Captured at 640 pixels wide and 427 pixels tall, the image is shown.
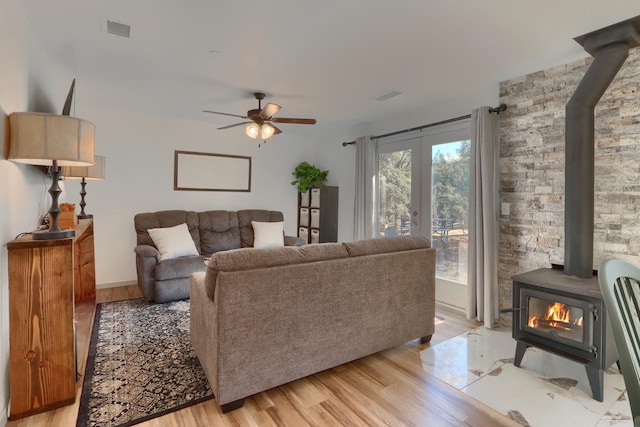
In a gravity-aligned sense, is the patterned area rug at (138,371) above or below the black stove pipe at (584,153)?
below

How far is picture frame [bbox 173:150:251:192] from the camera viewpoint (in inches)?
192

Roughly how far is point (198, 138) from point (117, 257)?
6.80ft

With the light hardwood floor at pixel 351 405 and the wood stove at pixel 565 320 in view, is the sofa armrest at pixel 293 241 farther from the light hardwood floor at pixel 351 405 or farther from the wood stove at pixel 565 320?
the wood stove at pixel 565 320

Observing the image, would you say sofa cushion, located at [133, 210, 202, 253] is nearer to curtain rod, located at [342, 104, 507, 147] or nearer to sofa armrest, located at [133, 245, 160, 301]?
sofa armrest, located at [133, 245, 160, 301]

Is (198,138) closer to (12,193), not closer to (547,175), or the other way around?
(12,193)

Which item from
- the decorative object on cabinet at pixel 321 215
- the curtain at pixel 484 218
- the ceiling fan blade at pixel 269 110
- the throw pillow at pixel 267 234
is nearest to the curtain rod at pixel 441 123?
the curtain at pixel 484 218

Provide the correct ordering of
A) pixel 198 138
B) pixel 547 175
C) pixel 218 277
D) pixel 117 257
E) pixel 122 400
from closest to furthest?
pixel 218 277, pixel 122 400, pixel 547 175, pixel 117 257, pixel 198 138

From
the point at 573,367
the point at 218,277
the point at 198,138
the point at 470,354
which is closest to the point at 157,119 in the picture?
the point at 198,138

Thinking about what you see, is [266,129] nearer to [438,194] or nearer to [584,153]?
[438,194]

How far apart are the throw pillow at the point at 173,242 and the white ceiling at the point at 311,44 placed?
1.64 metres

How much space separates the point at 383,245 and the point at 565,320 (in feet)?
4.42

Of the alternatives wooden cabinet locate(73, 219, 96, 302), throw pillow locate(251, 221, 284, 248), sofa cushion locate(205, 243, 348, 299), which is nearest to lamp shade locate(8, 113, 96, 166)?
sofa cushion locate(205, 243, 348, 299)

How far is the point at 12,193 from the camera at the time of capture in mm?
1835

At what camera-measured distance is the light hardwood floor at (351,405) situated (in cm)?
182
